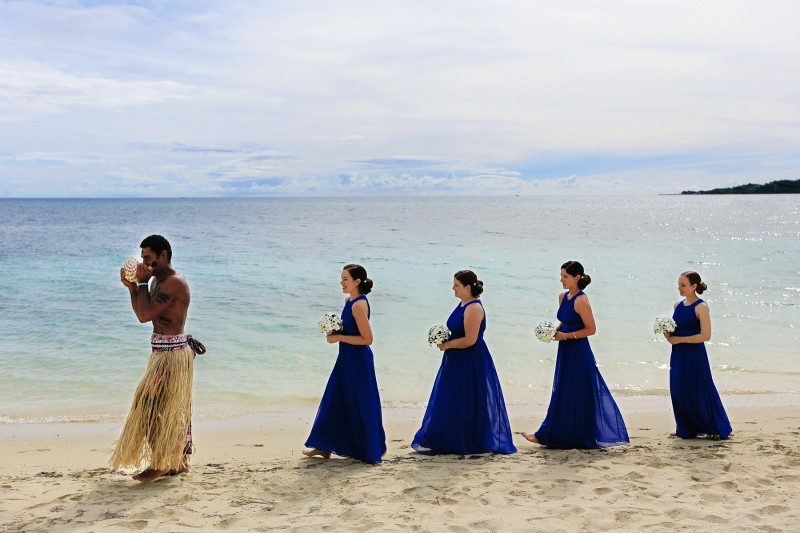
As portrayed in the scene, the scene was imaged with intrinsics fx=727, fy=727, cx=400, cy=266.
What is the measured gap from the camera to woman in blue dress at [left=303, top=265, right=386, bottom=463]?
682 centimetres

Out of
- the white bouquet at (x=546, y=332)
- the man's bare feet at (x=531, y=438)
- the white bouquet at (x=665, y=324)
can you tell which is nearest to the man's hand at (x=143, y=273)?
the white bouquet at (x=546, y=332)

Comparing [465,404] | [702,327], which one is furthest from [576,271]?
[465,404]

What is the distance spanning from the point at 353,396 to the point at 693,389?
368 centimetres

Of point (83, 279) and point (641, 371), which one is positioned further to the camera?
point (83, 279)

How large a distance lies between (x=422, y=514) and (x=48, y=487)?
3.22 meters

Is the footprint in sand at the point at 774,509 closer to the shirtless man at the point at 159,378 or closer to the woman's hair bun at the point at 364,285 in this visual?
the woman's hair bun at the point at 364,285

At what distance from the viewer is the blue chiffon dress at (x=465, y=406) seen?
718 cm

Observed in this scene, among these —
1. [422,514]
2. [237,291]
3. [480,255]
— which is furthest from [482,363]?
[480,255]

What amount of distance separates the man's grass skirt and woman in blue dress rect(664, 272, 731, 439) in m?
5.06

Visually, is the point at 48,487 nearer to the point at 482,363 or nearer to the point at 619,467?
the point at 482,363

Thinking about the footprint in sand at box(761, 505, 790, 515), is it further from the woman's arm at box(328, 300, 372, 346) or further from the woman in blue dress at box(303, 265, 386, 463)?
the woman's arm at box(328, 300, 372, 346)

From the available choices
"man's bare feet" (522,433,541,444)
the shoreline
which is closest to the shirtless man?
the shoreline

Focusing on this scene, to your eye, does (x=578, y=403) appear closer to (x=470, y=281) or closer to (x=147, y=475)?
(x=470, y=281)

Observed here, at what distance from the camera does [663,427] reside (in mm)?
8727
